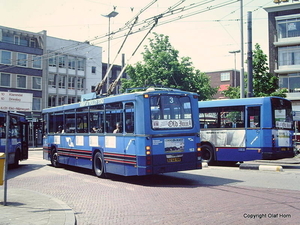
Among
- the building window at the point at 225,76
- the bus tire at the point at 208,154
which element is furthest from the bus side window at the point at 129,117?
the building window at the point at 225,76

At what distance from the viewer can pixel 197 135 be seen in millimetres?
12008

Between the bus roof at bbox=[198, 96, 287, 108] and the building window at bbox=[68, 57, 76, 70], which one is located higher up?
the building window at bbox=[68, 57, 76, 70]

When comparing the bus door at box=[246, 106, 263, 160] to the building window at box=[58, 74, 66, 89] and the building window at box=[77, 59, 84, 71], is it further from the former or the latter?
the building window at box=[77, 59, 84, 71]

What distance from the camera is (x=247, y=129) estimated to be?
1565 cm

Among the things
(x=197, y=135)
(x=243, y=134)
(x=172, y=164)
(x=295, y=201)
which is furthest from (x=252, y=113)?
(x=295, y=201)

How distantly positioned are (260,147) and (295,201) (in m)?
7.21

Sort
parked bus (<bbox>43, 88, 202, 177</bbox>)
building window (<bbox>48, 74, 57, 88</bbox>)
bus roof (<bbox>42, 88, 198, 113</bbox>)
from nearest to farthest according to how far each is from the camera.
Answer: parked bus (<bbox>43, 88, 202, 177</bbox>)
bus roof (<bbox>42, 88, 198, 113</bbox>)
building window (<bbox>48, 74, 57, 88</bbox>)

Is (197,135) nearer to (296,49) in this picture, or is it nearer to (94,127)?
(94,127)

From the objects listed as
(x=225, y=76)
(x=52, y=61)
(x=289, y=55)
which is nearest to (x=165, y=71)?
(x=289, y=55)

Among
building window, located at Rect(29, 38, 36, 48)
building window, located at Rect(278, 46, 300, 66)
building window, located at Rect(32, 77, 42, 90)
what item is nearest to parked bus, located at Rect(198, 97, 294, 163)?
building window, located at Rect(278, 46, 300, 66)

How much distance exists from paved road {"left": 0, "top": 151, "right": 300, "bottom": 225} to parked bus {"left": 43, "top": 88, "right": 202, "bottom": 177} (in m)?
0.62

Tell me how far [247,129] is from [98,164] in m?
6.46

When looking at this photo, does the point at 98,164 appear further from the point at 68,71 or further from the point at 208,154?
the point at 68,71

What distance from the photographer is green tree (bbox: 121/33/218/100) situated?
110ft
